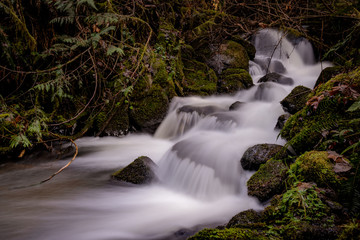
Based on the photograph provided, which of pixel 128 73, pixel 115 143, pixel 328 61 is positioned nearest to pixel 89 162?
pixel 115 143

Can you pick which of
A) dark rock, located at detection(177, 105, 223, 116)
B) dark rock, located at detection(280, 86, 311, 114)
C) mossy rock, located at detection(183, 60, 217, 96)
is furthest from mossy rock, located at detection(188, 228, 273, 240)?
mossy rock, located at detection(183, 60, 217, 96)

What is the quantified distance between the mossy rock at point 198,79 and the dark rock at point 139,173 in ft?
12.9

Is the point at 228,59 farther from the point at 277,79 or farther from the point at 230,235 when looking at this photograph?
the point at 230,235

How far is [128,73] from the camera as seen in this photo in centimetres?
620

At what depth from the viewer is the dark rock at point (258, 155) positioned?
3.25 metres

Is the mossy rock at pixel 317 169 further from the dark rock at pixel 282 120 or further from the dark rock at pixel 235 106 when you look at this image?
the dark rock at pixel 235 106

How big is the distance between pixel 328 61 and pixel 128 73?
7.97m

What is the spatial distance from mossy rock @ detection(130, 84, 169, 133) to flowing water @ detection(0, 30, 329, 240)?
0.26m

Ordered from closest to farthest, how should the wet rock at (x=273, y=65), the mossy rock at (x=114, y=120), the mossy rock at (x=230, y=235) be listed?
the mossy rock at (x=230, y=235) < the mossy rock at (x=114, y=120) < the wet rock at (x=273, y=65)

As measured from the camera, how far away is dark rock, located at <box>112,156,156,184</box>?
3.71 metres

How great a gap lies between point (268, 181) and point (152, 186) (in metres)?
1.82

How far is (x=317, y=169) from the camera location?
7.32 feet

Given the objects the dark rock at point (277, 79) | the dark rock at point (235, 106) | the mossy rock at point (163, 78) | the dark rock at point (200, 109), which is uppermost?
the dark rock at point (277, 79)

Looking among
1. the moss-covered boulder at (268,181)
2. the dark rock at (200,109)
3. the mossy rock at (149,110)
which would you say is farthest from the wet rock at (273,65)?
the moss-covered boulder at (268,181)
